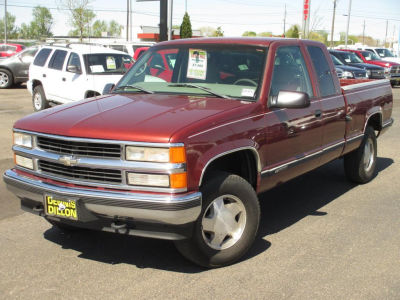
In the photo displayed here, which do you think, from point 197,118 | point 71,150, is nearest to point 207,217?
point 197,118

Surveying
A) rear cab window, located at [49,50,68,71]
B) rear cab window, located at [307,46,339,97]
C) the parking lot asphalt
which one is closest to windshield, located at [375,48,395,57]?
rear cab window, located at [49,50,68,71]

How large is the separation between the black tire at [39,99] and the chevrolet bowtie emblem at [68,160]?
10.1 meters

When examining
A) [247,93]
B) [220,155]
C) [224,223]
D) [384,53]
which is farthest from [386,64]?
[220,155]

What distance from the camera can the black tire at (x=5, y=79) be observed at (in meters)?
20.1

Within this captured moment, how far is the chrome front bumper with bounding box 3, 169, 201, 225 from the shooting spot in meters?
3.49

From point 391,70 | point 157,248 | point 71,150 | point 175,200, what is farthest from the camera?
point 391,70

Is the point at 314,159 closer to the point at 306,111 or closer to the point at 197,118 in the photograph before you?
the point at 306,111

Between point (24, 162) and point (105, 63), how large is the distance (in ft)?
27.9

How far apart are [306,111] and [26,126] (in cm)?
261

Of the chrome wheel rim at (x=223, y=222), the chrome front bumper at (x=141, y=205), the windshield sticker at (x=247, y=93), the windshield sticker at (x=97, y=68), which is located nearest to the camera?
the chrome front bumper at (x=141, y=205)

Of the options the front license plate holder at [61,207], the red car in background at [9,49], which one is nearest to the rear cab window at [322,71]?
the front license plate holder at [61,207]

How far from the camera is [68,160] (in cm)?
371

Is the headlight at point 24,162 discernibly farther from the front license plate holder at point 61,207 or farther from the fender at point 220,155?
the fender at point 220,155

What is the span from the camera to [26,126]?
4117 mm
